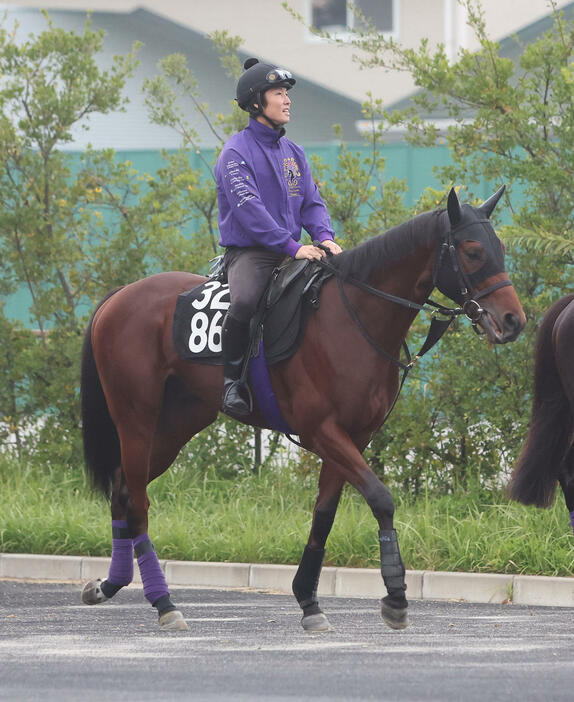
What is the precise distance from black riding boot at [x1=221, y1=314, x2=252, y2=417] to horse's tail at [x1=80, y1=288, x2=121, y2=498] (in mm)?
1389

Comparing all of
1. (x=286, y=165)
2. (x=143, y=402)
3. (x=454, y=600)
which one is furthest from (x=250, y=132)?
(x=454, y=600)

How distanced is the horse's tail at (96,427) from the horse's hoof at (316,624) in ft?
6.07

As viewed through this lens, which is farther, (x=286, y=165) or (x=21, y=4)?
(x=21, y=4)

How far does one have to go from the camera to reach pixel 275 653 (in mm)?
6785

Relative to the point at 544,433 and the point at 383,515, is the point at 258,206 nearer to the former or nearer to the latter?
the point at 383,515

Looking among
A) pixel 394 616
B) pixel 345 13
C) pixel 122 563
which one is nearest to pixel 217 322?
pixel 122 563

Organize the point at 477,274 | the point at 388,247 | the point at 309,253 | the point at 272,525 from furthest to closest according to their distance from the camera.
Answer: the point at 272,525
the point at 309,253
the point at 388,247
the point at 477,274

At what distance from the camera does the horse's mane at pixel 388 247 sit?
7.45 metres

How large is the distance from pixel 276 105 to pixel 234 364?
1441mm

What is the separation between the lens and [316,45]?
104 feet

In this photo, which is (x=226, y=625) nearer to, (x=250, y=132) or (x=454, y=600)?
(x=454, y=600)

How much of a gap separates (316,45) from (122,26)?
14.5 ft

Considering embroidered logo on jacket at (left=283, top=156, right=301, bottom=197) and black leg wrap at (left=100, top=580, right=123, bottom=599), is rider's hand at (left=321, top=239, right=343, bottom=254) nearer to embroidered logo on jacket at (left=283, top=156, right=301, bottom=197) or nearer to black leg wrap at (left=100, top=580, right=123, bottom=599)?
embroidered logo on jacket at (left=283, top=156, right=301, bottom=197)

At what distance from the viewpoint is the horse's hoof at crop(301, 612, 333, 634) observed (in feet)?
24.9
